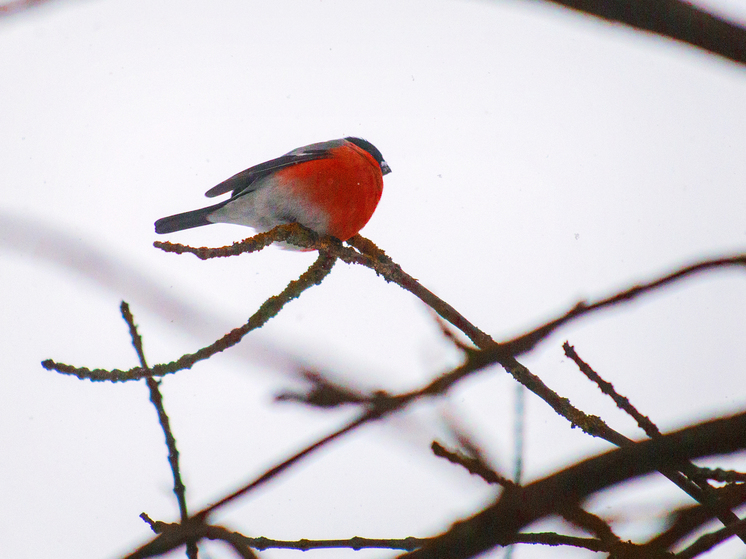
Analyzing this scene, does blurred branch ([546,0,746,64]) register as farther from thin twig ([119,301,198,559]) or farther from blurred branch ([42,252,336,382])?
thin twig ([119,301,198,559])

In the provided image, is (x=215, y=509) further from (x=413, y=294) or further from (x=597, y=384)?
(x=413, y=294)

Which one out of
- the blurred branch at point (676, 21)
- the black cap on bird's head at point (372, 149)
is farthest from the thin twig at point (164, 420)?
the black cap on bird's head at point (372, 149)

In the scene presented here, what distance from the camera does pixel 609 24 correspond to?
2.46 feet

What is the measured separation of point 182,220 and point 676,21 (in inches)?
163

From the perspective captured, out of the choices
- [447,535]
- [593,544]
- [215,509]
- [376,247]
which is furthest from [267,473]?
[376,247]

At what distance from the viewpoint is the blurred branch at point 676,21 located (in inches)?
28.9

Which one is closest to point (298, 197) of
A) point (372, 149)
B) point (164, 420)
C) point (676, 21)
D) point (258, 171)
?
point (258, 171)

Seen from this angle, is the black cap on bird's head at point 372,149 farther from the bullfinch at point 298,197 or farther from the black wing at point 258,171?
the bullfinch at point 298,197

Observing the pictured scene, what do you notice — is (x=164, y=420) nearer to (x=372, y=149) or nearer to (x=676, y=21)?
(x=676, y=21)

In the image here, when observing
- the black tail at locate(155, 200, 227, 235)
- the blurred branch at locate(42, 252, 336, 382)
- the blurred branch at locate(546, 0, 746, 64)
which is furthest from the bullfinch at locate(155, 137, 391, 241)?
the blurred branch at locate(546, 0, 746, 64)

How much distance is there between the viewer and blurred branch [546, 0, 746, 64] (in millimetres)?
735

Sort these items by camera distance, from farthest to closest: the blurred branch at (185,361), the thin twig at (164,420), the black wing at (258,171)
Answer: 1. the black wing at (258,171)
2. the blurred branch at (185,361)
3. the thin twig at (164,420)

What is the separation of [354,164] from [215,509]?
3.98 m

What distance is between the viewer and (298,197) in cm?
442
